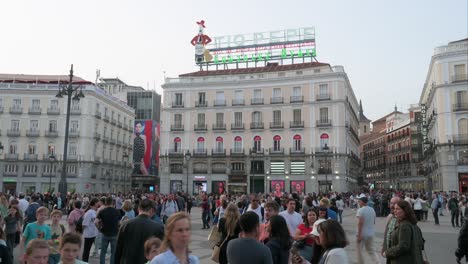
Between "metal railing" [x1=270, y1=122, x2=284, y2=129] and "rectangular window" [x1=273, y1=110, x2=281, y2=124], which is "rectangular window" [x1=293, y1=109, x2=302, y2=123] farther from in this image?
"rectangular window" [x1=273, y1=110, x2=281, y2=124]

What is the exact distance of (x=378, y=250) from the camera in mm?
13328

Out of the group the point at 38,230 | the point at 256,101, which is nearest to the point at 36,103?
the point at 256,101

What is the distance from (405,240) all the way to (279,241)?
1890mm

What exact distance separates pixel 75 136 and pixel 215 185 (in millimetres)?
19762

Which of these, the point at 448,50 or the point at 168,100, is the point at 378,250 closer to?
the point at 448,50

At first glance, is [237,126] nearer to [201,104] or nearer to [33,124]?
[201,104]

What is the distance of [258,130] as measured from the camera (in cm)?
5209

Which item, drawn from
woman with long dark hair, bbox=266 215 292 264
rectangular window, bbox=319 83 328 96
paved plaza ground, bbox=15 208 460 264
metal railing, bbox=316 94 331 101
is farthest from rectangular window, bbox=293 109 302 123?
woman with long dark hair, bbox=266 215 292 264

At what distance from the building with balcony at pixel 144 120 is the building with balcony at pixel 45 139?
32.1 ft

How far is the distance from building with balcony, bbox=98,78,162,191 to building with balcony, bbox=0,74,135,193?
979 cm

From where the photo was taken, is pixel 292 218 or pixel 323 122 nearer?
pixel 292 218

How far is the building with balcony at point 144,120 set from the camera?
2783 inches

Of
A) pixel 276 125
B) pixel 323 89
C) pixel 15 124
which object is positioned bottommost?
pixel 276 125

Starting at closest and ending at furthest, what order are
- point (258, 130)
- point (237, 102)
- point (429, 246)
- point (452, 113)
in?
point (429, 246), point (452, 113), point (258, 130), point (237, 102)
